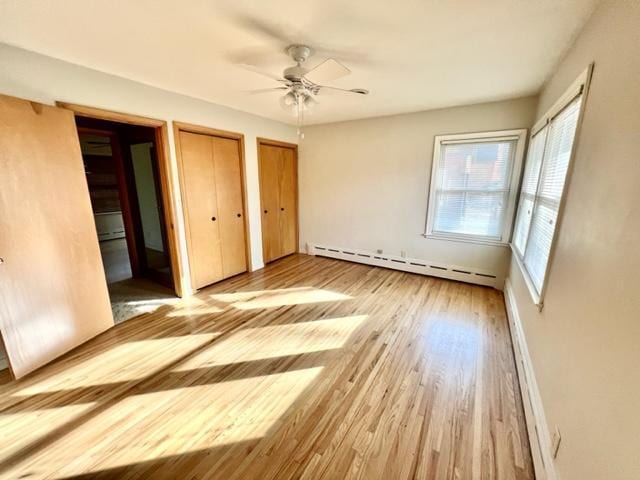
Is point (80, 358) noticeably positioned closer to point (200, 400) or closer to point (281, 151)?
point (200, 400)

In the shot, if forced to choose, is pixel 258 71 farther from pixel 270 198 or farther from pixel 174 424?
pixel 174 424

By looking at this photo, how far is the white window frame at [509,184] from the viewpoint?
3.15 m

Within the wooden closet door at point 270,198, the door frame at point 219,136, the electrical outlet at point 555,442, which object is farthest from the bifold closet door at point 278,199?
the electrical outlet at point 555,442

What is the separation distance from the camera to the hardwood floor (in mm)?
1385

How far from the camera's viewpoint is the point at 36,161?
198 cm

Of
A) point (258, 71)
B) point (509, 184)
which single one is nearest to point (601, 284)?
point (258, 71)

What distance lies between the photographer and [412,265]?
13.6 ft

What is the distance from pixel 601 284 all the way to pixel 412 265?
3.16 metres

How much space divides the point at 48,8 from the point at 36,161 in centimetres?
107

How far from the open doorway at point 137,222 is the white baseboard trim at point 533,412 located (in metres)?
3.52

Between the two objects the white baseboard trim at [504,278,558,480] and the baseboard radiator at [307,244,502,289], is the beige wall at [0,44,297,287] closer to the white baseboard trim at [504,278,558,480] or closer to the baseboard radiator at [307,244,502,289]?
the baseboard radiator at [307,244,502,289]

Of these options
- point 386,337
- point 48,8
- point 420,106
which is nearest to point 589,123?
point 386,337

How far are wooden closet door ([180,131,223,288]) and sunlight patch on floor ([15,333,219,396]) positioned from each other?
3.74 ft

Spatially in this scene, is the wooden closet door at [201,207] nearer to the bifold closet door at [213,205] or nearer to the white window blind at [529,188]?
the bifold closet door at [213,205]
